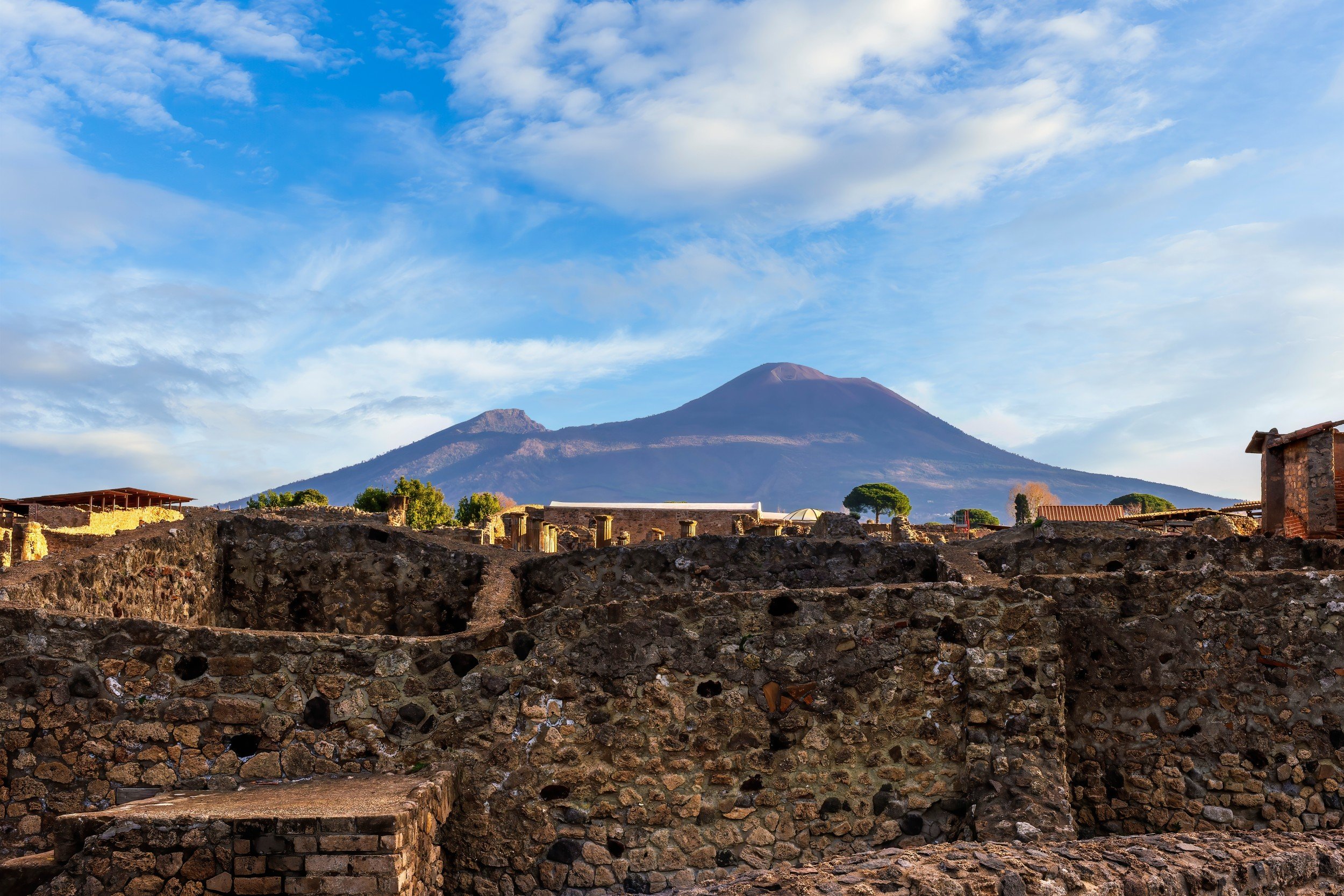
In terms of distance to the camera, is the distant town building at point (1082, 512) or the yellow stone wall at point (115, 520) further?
the distant town building at point (1082, 512)

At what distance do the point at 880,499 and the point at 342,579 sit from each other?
11308 cm

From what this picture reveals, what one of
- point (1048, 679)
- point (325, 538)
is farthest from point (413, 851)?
point (325, 538)

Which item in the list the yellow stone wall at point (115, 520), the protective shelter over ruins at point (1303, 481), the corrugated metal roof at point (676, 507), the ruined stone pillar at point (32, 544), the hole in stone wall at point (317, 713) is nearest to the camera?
the hole in stone wall at point (317, 713)

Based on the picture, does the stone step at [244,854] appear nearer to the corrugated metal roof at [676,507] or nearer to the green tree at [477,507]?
the corrugated metal roof at [676,507]

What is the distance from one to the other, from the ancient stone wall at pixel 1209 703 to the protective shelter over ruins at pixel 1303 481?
1778 cm

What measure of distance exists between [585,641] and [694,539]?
3.95 m

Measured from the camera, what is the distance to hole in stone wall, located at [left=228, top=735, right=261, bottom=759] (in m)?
5.36

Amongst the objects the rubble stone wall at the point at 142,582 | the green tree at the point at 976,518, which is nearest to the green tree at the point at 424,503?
the green tree at the point at 976,518

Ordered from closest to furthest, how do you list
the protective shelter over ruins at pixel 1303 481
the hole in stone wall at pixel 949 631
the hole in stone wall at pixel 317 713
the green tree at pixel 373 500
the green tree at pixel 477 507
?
the hole in stone wall at pixel 317 713 < the hole in stone wall at pixel 949 631 < the protective shelter over ruins at pixel 1303 481 < the green tree at pixel 373 500 < the green tree at pixel 477 507

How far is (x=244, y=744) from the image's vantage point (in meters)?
5.37

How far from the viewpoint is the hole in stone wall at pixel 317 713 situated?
5.44m

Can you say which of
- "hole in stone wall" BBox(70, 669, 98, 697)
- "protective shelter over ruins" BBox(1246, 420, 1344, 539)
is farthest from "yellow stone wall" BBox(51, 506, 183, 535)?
"protective shelter over ruins" BBox(1246, 420, 1344, 539)

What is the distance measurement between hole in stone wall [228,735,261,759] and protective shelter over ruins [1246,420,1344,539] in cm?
2241

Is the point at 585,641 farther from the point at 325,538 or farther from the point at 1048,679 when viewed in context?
the point at 325,538
